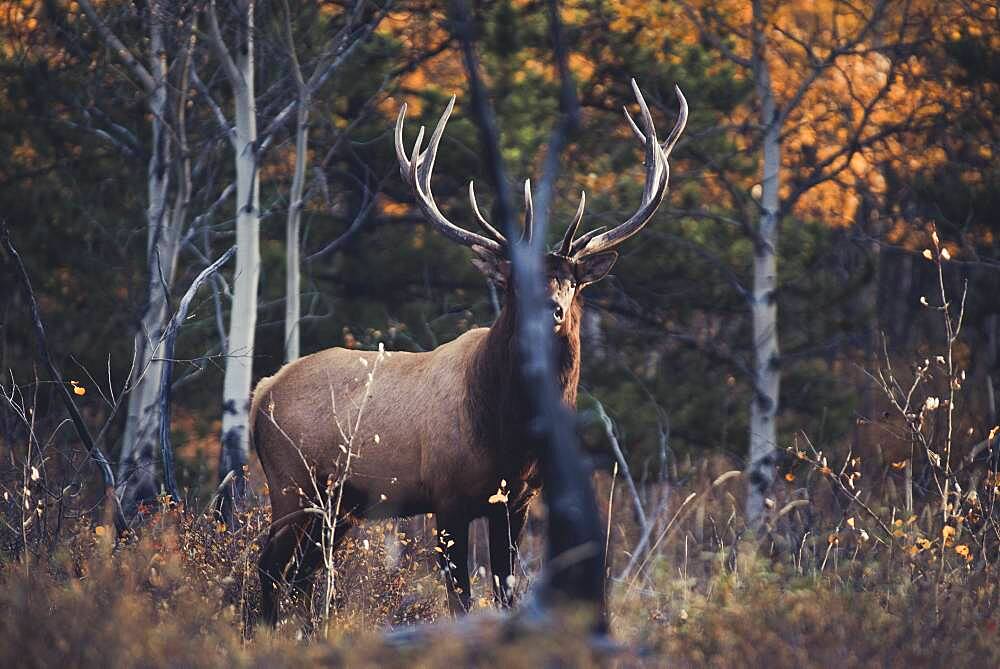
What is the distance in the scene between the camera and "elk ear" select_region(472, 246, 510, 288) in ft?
22.7

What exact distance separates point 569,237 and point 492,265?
482mm

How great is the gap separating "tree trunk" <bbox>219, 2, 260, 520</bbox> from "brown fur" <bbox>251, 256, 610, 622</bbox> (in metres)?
1.16

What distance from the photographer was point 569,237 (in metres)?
6.76

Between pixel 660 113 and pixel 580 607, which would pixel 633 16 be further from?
pixel 580 607

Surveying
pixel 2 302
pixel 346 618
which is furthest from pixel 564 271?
pixel 2 302

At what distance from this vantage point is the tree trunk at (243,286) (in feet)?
29.6

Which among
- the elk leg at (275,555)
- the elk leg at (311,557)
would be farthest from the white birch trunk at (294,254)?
the elk leg at (275,555)

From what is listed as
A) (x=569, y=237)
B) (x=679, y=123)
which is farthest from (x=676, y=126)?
(x=569, y=237)

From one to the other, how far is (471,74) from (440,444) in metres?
3.04

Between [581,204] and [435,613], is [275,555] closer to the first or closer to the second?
[435,613]

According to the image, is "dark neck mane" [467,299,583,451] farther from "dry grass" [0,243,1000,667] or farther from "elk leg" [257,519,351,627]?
"elk leg" [257,519,351,627]

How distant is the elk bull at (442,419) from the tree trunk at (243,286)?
1162 millimetres

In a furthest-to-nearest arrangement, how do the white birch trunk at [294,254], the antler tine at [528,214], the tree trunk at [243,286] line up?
1. the white birch trunk at [294,254]
2. the tree trunk at [243,286]
3. the antler tine at [528,214]

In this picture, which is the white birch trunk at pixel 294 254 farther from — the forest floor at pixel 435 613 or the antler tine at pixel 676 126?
the antler tine at pixel 676 126
